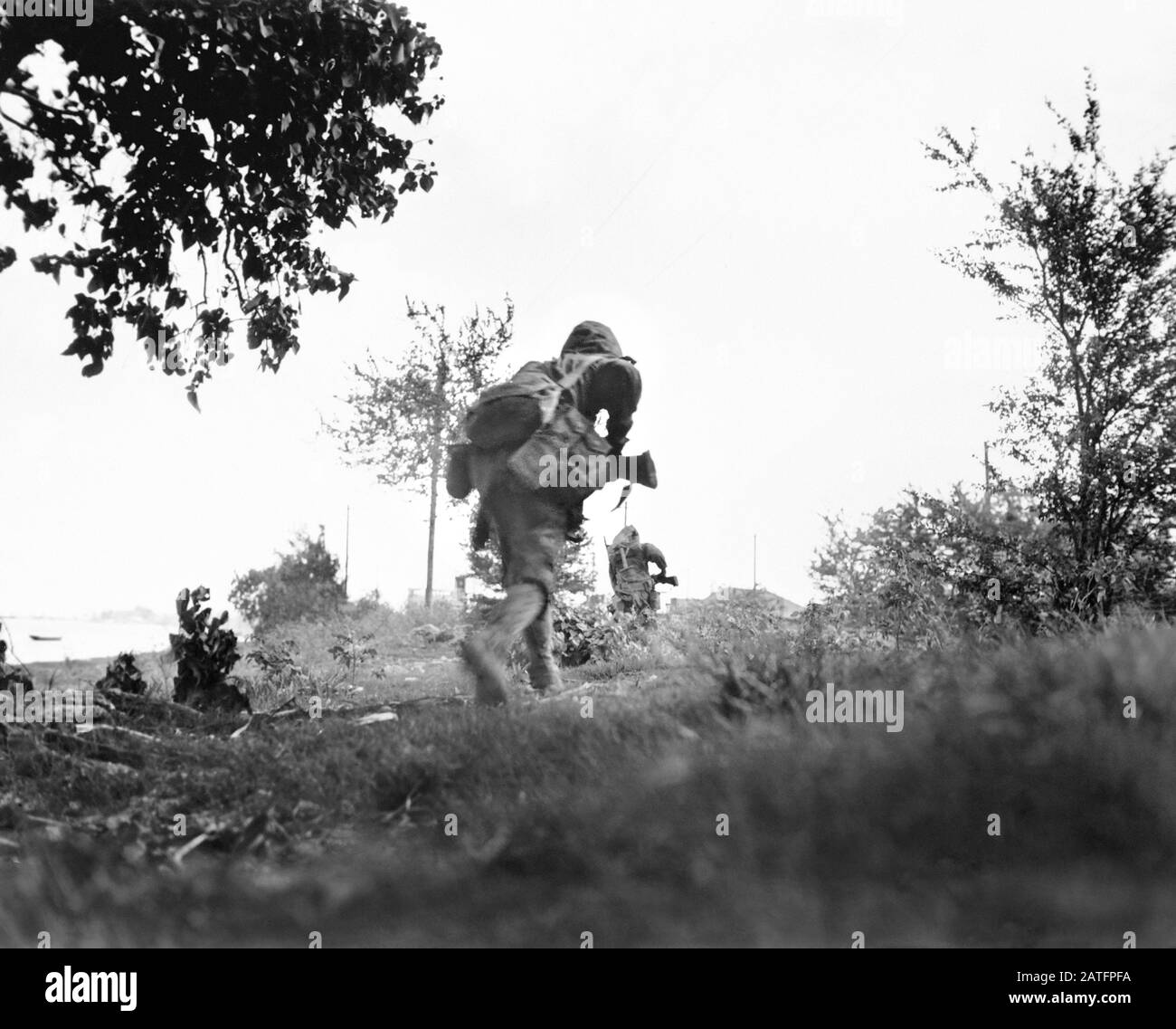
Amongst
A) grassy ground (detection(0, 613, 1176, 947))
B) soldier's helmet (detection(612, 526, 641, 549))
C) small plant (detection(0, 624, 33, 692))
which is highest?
soldier's helmet (detection(612, 526, 641, 549))

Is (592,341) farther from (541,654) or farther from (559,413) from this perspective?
(541,654)

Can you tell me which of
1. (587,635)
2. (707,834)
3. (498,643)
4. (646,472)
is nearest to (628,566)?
(587,635)

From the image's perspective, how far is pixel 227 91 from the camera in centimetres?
812

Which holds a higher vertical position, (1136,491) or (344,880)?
(1136,491)

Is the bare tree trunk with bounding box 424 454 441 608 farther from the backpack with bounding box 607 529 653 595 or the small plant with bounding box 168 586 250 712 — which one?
the small plant with bounding box 168 586 250 712

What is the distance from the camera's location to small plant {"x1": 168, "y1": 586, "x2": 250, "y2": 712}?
794 centimetres

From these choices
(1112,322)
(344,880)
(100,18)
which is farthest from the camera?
(1112,322)

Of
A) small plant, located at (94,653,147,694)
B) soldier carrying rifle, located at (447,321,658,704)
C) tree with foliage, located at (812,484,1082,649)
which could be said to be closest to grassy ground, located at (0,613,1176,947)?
soldier carrying rifle, located at (447,321,658,704)

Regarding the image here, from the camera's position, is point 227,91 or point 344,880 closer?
point 344,880

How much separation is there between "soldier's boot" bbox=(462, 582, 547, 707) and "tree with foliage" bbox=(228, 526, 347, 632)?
764 inches

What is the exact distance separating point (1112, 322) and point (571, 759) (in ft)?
29.1
